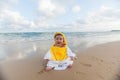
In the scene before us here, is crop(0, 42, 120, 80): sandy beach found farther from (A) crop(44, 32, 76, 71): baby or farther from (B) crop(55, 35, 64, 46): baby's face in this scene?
(B) crop(55, 35, 64, 46): baby's face

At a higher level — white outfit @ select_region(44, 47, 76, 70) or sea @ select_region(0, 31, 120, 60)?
sea @ select_region(0, 31, 120, 60)

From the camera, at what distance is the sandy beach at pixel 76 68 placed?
1.77 metres

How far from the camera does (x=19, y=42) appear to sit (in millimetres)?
2363

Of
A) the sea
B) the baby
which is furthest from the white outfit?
the sea

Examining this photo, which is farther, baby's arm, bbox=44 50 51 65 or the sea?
the sea

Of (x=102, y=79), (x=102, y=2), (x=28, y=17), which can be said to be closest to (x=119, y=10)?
(x=102, y=2)

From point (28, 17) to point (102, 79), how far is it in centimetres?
76

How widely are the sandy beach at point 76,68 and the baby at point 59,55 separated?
5cm

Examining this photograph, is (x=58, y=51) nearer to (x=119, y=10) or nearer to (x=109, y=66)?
(x=109, y=66)

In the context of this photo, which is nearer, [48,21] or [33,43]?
[48,21]

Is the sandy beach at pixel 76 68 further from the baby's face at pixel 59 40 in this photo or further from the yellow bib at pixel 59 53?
the baby's face at pixel 59 40

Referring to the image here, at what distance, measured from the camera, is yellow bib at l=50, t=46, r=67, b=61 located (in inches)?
71.1

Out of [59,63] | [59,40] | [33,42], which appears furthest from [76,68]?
[33,42]

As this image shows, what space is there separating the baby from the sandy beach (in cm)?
5
